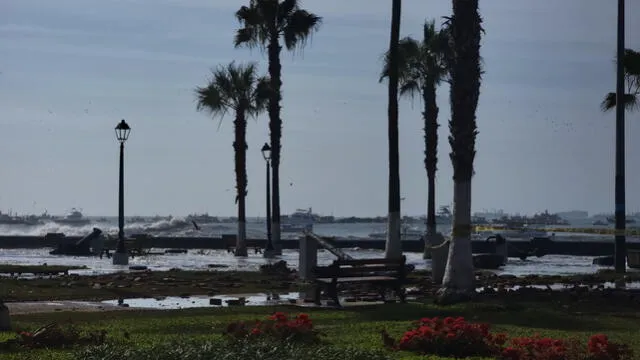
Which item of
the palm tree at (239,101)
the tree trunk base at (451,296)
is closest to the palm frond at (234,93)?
the palm tree at (239,101)

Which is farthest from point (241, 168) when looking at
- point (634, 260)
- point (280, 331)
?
point (280, 331)

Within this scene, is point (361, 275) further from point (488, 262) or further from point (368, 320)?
point (488, 262)

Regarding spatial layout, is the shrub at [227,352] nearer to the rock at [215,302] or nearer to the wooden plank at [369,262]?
the wooden plank at [369,262]

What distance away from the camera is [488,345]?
13062 mm

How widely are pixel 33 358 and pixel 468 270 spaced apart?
34.5ft

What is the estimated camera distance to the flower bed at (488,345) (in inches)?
475

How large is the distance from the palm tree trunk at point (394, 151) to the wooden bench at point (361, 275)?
23.9ft

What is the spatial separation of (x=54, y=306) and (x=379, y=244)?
151 ft

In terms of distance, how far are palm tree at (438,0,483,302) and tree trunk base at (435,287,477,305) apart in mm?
150

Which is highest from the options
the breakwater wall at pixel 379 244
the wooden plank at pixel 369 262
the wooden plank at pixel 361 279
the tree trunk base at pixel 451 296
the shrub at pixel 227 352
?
the wooden plank at pixel 369 262

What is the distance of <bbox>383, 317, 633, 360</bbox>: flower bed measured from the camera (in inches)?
475

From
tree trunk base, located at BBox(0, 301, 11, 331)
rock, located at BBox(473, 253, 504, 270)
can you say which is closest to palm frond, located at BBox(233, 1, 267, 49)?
rock, located at BBox(473, 253, 504, 270)

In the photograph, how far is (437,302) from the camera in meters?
20.8

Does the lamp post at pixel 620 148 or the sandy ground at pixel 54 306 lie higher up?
the lamp post at pixel 620 148
